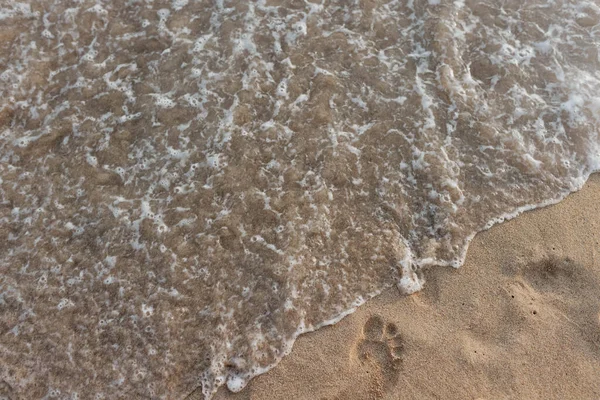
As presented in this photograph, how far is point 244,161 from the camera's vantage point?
12.8ft

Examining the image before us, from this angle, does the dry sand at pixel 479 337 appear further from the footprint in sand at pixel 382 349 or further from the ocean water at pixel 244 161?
the ocean water at pixel 244 161

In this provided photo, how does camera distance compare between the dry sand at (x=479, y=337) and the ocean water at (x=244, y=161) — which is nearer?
the dry sand at (x=479, y=337)

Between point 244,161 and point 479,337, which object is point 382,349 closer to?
point 479,337

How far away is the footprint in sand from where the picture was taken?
3027mm

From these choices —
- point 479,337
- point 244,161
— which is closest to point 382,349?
point 479,337

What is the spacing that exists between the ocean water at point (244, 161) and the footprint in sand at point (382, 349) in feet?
0.98

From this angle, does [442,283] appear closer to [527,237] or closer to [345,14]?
[527,237]

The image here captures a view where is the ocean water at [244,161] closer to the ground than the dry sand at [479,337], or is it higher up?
higher up

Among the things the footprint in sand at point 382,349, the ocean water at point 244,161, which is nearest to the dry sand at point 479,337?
the footprint in sand at point 382,349

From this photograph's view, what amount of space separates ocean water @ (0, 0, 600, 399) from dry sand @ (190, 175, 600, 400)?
183 mm

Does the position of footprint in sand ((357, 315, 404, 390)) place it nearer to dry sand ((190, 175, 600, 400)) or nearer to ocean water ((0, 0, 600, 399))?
dry sand ((190, 175, 600, 400))

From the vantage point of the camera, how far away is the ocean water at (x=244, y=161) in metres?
3.27

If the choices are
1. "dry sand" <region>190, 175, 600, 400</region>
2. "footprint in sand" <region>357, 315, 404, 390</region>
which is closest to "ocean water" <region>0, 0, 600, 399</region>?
"dry sand" <region>190, 175, 600, 400</region>

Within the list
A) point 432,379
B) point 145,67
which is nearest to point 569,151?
point 432,379
